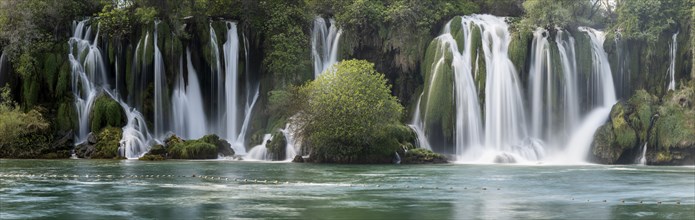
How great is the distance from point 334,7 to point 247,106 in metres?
10.2

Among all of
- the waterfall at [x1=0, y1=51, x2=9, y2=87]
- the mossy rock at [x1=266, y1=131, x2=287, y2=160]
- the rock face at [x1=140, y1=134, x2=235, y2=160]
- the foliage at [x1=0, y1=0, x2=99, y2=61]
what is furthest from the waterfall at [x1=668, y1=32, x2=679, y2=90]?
the waterfall at [x1=0, y1=51, x2=9, y2=87]

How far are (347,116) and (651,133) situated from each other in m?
19.8

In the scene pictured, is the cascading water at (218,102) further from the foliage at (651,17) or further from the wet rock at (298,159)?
the foliage at (651,17)

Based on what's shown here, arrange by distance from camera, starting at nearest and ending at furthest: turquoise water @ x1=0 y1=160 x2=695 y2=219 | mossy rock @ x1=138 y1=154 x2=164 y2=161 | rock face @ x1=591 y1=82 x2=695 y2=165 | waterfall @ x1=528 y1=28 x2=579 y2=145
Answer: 1. turquoise water @ x1=0 y1=160 x2=695 y2=219
2. rock face @ x1=591 y1=82 x2=695 y2=165
3. mossy rock @ x1=138 y1=154 x2=164 y2=161
4. waterfall @ x1=528 y1=28 x2=579 y2=145

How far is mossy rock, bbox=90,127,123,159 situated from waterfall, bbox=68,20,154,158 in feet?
1.97

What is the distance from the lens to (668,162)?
58.1 meters

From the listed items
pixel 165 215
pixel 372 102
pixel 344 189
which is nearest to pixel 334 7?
pixel 372 102

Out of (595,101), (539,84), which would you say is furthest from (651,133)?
(539,84)

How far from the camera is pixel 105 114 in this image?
63.8 metres

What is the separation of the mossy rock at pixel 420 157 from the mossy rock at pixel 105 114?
2028 centimetres

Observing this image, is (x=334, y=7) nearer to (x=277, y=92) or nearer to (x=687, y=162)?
(x=277, y=92)

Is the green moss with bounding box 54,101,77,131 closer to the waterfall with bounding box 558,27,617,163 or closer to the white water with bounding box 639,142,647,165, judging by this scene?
the waterfall with bounding box 558,27,617,163

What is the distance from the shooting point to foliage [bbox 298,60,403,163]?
178 ft

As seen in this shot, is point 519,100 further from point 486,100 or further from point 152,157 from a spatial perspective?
point 152,157
